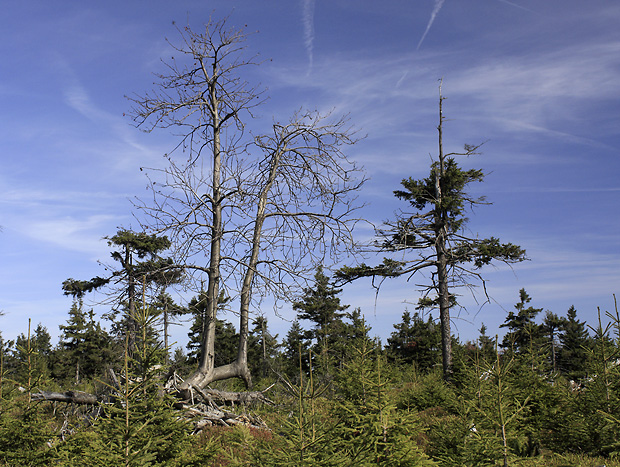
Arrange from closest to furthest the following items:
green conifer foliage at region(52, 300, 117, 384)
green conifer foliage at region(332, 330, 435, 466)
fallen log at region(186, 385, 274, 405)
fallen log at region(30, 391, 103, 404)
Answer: green conifer foliage at region(332, 330, 435, 466)
fallen log at region(30, 391, 103, 404)
fallen log at region(186, 385, 274, 405)
green conifer foliage at region(52, 300, 117, 384)

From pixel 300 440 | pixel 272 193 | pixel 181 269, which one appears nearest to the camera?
pixel 300 440

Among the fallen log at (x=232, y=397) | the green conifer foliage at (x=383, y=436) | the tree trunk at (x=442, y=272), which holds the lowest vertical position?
the fallen log at (x=232, y=397)

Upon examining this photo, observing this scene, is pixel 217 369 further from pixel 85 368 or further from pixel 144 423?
pixel 85 368

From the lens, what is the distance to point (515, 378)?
474 inches

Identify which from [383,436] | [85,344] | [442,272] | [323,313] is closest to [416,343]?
[323,313]

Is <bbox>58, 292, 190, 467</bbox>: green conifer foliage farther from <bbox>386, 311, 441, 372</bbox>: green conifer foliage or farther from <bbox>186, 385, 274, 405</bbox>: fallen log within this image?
<bbox>386, 311, 441, 372</bbox>: green conifer foliage

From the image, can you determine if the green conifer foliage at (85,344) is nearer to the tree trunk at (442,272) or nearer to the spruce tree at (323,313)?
the spruce tree at (323,313)

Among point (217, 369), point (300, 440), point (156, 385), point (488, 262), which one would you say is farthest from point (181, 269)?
point (488, 262)

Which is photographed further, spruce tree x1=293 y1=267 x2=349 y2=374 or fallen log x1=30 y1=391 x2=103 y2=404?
Answer: spruce tree x1=293 y1=267 x2=349 y2=374

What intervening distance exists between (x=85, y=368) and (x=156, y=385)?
3396 cm

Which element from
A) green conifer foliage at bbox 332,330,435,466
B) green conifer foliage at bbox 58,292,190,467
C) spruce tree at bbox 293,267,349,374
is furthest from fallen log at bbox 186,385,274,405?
spruce tree at bbox 293,267,349,374

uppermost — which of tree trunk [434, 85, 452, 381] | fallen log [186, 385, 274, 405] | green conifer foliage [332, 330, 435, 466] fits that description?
tree trunk [434, 85, 452, 381]

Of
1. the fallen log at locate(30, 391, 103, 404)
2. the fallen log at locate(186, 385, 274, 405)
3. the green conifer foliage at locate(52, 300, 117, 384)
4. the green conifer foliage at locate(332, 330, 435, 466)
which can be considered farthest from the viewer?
the green conifer foliage at locate(52, 300, 117, 384)

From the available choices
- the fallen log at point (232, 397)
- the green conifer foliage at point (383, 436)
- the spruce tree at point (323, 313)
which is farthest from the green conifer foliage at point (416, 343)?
the green conifer foliage at point (383, 436)
